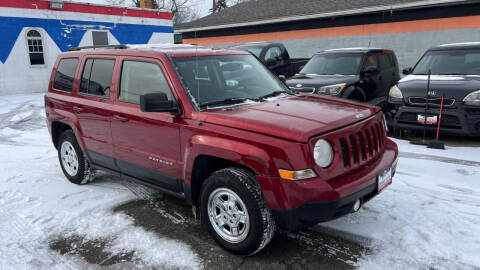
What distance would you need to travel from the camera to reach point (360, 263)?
3.18 m

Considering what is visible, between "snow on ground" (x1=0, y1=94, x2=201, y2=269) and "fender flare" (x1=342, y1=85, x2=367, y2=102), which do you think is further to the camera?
"fender flare" (x1=342, y1=85, x2=367, y2=102)

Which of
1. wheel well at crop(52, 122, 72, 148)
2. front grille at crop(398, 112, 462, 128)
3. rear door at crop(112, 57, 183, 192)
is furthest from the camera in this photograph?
front grille at crop(398, 112, 462, 128)

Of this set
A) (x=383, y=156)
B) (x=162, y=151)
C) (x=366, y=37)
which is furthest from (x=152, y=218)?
(x=366, y=37)

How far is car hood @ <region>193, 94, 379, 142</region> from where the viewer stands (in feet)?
9.76

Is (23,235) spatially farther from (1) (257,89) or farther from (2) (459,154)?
(2) (459,154)

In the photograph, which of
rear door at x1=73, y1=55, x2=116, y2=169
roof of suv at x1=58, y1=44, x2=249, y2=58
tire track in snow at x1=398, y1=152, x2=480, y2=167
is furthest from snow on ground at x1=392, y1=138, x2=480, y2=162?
rear door at x1=73, y1=55, x2=116, y2=169

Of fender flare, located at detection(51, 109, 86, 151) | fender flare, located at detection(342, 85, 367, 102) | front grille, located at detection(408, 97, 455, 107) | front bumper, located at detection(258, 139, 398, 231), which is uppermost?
fender flare, located at detection(342, 85, 367, 102)

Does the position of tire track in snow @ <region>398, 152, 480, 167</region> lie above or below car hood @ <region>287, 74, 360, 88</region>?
below

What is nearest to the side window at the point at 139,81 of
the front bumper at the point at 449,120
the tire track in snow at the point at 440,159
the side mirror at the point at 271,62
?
the tire track in snow at the point at 440,159

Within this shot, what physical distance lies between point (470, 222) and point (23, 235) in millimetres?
4612

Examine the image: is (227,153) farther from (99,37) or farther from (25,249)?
(99,37)

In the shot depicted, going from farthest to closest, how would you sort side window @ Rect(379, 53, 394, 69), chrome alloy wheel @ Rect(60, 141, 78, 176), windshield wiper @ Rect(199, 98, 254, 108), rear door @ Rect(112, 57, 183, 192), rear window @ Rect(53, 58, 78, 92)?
1. side window @ Rect(379, 53, 394, 69)
2. chrome alloy wheel @ Rect(60, 141, 78, 176)
3. rear window @ Rect(53, 58, 78, 92)
4. rear door @ Rect(112, 57, 183, 192)
5. windshield wiper @ Rect(199, 98, 254, 108)

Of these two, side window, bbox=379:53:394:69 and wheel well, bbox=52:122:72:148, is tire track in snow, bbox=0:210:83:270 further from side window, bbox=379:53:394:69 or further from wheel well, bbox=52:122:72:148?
side window, bbox=379:53:394:69

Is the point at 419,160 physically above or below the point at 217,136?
below
